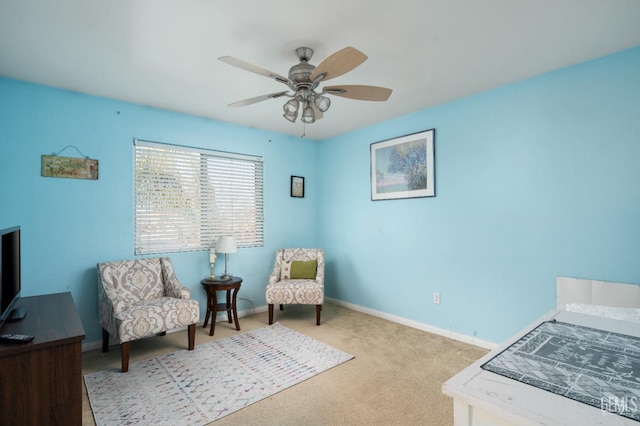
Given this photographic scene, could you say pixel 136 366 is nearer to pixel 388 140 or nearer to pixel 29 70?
pixel 29 70

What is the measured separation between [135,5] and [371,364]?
10.1 feet

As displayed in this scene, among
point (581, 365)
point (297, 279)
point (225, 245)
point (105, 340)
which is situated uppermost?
point (225, 245)

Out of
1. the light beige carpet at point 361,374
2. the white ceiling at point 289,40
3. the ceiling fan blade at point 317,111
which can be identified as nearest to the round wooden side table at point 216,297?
the light beige carpet at point 361,374

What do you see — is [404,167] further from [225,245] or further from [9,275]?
[9,275]

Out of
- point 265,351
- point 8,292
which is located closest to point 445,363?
point 265,351

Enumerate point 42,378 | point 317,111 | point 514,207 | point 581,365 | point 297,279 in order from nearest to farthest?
point 581,365
point 42,378
point 317,111
point 514,207
point 297,279

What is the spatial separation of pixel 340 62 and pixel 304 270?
2.82 metres

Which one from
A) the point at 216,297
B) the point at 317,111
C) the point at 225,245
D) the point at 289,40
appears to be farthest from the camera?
the point at 225,245

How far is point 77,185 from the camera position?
3.02 m

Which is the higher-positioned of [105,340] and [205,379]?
[105,340]

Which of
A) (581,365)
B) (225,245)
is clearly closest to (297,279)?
(225,245)

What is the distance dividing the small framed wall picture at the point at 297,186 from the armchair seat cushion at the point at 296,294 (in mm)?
1489

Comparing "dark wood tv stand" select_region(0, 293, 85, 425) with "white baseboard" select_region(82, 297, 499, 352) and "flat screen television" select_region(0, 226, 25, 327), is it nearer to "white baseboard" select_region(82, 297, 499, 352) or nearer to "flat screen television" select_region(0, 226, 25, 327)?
"flat screen television" select_region(0, 226, 25, 327)

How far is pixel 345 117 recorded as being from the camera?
12.6ft
